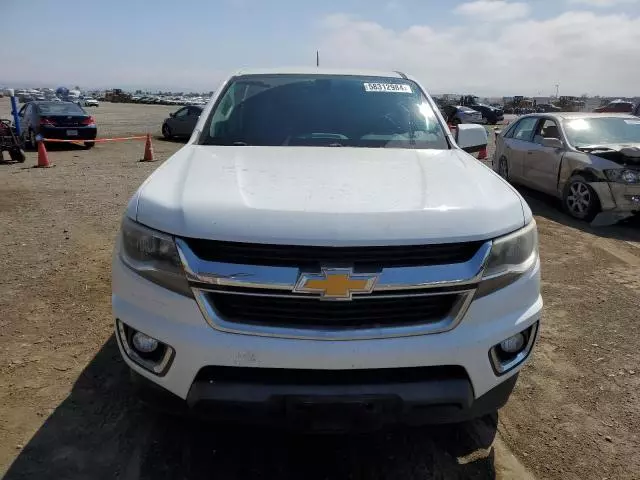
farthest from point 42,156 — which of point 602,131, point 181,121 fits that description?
point 602,131

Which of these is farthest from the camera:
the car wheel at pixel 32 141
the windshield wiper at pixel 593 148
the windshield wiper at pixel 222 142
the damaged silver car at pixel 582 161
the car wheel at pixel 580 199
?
the car wheel at pixel 32 141

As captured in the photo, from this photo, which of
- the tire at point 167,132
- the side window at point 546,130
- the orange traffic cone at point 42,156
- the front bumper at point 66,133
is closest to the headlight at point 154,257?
the side window at point 546,130

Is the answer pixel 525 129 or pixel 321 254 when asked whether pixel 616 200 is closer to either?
pixel 525 129

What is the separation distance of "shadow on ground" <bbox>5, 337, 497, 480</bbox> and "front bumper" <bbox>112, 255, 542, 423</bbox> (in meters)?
0.54

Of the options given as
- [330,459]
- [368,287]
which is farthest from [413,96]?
[330,459]

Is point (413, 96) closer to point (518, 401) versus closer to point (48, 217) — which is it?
point (518, 401)

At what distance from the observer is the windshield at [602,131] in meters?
8.08

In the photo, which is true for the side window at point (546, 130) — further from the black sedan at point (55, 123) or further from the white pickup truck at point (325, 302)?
the black sedan at point (55, 123)

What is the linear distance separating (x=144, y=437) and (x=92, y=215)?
540cm

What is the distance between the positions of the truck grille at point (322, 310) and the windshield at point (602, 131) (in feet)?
23.1

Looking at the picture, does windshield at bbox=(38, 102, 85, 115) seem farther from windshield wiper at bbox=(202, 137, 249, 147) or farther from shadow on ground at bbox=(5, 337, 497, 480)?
shadow on ground at bbox=(5, 337, 497, 480)

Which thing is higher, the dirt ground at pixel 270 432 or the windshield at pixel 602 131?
the windshield at pixel 602 131

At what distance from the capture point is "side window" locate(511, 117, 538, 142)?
9.29m

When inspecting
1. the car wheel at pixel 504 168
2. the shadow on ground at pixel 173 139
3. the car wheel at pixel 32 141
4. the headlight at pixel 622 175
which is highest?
the headlight at pixel 622 175
